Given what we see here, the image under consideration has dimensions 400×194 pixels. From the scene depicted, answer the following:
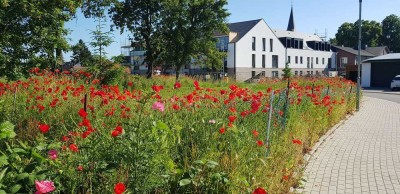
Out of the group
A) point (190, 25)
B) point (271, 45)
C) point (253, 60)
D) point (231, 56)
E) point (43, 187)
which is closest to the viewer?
point (43, 187)

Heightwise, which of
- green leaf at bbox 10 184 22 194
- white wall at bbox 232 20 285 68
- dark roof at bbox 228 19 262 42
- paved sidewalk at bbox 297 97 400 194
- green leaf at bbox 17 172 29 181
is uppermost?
dark roof at bbox 228 19 262 42

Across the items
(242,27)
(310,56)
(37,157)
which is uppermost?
(242,27)

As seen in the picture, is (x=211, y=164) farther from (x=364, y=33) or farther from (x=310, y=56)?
(x=364, y=33)

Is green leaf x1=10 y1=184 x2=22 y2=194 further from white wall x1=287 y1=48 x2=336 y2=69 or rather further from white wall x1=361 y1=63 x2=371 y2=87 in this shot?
white wall x1=287 y1=48 x2=336 y2=69

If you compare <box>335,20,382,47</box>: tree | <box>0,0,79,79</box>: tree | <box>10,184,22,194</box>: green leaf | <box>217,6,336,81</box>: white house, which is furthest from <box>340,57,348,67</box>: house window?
<box>10,184,22,194</box>: green leaf

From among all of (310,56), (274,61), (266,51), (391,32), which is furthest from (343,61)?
(266,51)

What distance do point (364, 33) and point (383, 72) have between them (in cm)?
4676

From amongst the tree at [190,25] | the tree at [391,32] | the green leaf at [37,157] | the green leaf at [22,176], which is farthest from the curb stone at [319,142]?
the tree at [391,32]

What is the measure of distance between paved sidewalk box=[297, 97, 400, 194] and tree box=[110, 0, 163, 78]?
23.3 meters

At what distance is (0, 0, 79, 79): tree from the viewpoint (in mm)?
12625

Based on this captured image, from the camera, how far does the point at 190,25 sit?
31.9 meters

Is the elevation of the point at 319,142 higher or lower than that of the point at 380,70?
lower

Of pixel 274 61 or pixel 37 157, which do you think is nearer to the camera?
pixel 37 157

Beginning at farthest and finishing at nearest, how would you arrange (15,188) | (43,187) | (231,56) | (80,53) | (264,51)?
(264,51) < (231,56) < (80,53) < (15,188) < (43,187)
